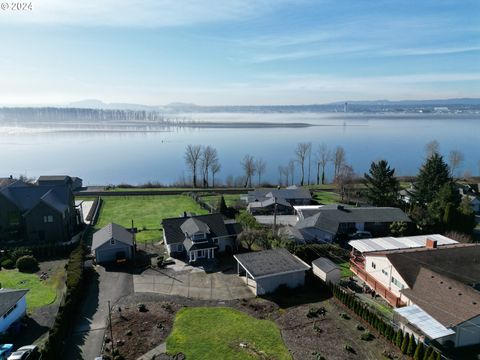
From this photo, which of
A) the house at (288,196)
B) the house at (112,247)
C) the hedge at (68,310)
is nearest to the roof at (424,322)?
the hedge at (68,310)

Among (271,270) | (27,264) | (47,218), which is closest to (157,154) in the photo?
(47,218)

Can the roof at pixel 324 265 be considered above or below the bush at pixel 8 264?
above

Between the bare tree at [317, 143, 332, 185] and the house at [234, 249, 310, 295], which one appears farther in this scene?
the bare tree at [317, 143, 332, 185]

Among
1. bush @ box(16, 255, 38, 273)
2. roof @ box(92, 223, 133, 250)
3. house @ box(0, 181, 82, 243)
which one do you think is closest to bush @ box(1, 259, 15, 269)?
bush @ box(16, 255, 38, 273)

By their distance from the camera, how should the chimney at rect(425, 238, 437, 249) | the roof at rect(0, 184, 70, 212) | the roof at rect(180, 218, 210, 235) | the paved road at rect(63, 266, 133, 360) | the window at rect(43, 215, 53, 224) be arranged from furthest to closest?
1. the roof at rect(0, 184, 70, 212)
2. the window at rect(43, 215, 53, 224)
3. the roof at rect(180, 218, 210, 235)
4. the chimney at rect(425, 238, 437, 249)
5. the paved road at rect(63, 266, 133, 360)

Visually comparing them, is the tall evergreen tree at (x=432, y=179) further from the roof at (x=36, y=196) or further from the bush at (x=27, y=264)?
the bush at (x=27, y=264)

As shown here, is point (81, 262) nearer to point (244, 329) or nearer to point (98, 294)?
point (98, 294)

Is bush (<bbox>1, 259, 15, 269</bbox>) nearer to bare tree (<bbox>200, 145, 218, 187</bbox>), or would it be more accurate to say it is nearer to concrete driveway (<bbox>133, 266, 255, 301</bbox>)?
concrete driveway (<bbox>133, 266, 255, 301</bbox>)
